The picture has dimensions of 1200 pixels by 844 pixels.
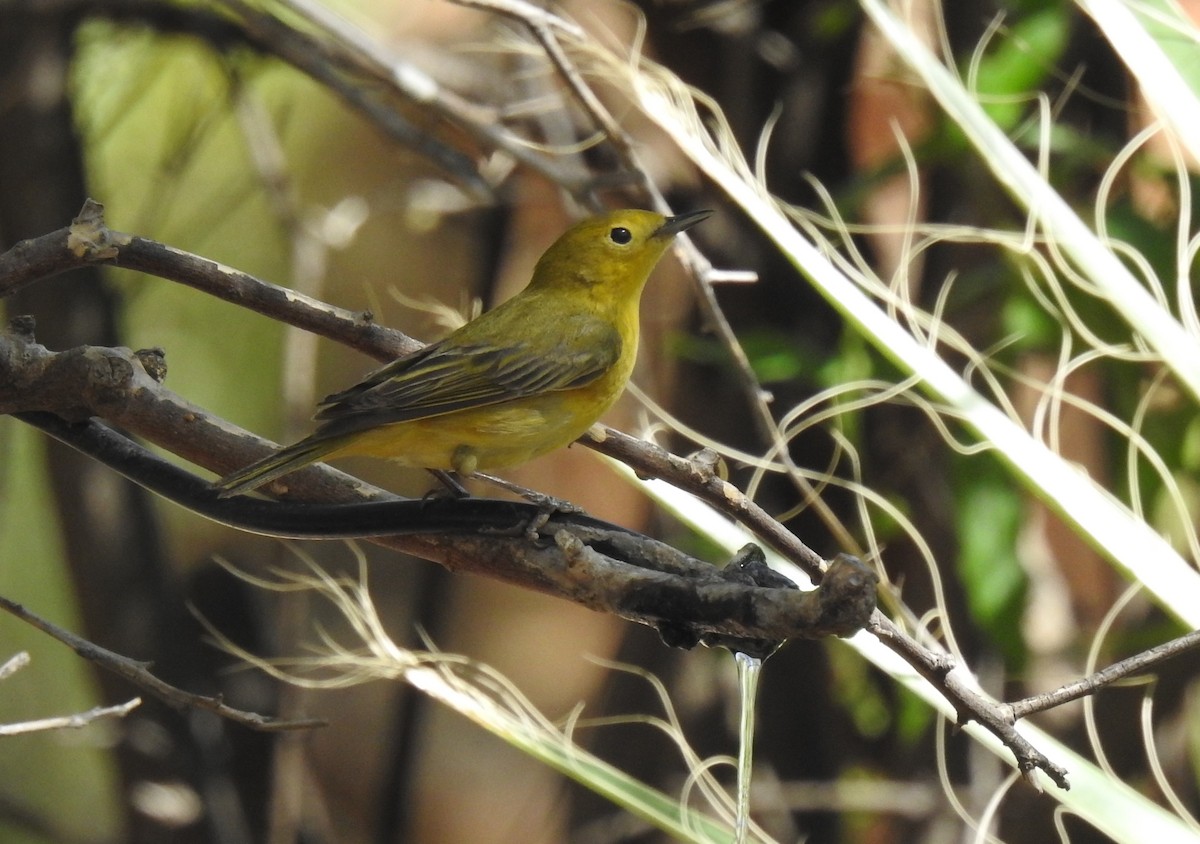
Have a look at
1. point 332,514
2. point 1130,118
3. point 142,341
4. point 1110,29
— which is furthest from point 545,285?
point 142,341

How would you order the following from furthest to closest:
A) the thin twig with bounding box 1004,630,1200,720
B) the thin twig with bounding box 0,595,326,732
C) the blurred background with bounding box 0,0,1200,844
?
1. the blurred background with bounding box 0,0,1200,844
2. the thin twig with bounding box 0,595,326,732
3. the thin twig with bounding box 1004,630,1200,720

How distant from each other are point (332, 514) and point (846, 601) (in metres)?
0.51

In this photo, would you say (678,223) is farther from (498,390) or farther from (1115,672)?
(1115,672)

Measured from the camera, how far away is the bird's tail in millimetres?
1226

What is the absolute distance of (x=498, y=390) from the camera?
173cm

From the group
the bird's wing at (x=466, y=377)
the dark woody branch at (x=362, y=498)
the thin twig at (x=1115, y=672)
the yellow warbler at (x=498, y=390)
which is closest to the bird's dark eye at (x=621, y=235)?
the yellow warbler at (x=498, y=390)

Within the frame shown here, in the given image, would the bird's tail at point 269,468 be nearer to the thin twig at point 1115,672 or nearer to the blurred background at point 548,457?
the thin twig at point 1115,672

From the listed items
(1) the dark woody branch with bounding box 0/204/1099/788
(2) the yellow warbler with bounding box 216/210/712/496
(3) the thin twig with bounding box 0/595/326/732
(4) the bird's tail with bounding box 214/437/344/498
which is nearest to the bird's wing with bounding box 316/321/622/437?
(2) the yellow warbler with bounding box 216/210/712/496

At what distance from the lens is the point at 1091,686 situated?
1.01 m

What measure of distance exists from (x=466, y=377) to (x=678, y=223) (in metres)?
0.48

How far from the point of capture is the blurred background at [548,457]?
108 inches

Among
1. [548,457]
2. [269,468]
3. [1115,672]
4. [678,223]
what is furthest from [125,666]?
[548,457]

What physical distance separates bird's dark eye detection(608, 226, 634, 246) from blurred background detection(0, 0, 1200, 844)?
1.45ft

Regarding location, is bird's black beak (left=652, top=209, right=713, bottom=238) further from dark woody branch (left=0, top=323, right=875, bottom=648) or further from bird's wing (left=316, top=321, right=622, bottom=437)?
dark woody branch (left=0, top=323, right=875, bottom=648)
